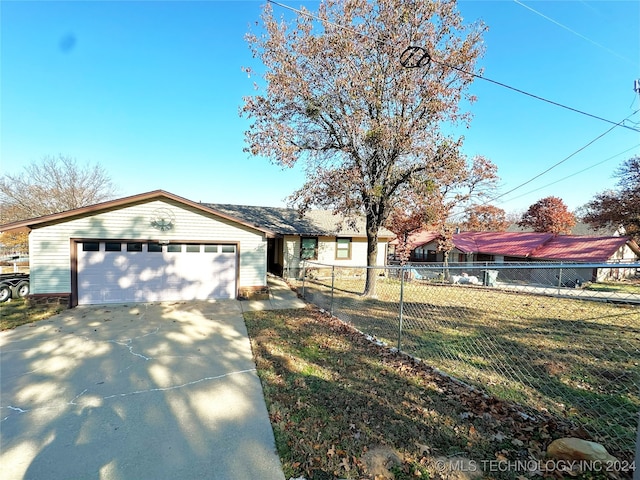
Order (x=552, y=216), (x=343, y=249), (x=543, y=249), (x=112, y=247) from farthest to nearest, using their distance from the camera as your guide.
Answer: (x=552, y=216)
(x=543, y=249)
(x=343, y=249)
(x=112, y=247)

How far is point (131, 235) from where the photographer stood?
879cm

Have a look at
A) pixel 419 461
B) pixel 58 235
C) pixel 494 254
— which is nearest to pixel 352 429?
pixel 419 461

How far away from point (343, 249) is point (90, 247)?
469 inches

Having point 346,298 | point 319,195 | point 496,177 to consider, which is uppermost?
point 496,177

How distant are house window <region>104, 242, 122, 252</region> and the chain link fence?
6370 mm

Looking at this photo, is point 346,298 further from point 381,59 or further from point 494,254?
point 494,254

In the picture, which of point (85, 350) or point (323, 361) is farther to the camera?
point (85, 350)

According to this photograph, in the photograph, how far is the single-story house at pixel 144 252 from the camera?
26.9ft

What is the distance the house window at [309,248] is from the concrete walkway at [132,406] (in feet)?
32.7

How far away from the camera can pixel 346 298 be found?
36.0ft

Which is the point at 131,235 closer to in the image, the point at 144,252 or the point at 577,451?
the point at 144,252

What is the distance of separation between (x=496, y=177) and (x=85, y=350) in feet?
53.7

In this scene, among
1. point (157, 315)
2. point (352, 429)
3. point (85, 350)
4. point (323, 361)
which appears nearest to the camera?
point (352, 429)

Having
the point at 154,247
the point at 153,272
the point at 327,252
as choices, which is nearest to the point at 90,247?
the point at 154,247
